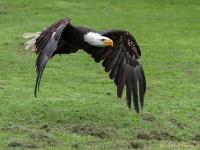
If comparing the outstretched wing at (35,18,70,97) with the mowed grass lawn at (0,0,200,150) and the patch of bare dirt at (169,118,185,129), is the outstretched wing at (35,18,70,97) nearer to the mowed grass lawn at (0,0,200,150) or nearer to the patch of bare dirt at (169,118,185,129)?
the mowed grass lawn at (0,0,200,150)

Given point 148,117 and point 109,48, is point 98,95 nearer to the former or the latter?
point 109,48

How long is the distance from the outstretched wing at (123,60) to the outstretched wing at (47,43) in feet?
4.70

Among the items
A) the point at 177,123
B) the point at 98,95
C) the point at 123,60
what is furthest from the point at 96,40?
the point at 98,95

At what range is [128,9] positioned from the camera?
2448cm

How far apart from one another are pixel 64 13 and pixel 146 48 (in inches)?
244

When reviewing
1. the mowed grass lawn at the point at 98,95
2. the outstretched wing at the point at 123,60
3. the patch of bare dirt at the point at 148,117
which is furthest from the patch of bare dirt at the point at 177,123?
the outstretched wing at the point at 123,60

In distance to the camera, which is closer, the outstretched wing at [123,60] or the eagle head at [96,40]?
the eagle head at [96,40]

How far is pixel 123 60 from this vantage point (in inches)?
473

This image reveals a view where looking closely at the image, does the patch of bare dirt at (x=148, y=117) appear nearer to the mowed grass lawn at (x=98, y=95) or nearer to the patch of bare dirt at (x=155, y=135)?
the mowed grass lawn at (x=98, y=95)

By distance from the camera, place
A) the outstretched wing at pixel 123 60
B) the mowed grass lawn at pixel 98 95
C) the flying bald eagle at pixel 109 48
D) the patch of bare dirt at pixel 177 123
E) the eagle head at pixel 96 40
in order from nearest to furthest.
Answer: the mowed grass lawn at pixel 98 95 → the flying bald eagle at pixel 109 48 → the patch of bare dirt at pixel 177 123 → the eagle head at pixel 96 40 → the outstretched wing at pixel 123 60

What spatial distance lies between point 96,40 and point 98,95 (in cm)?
202

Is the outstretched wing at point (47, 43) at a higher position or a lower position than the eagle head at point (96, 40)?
higher

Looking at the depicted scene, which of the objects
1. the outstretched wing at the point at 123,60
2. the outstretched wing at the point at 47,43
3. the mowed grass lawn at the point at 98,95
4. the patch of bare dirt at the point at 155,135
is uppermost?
the outstretched wing at the point at 47,43

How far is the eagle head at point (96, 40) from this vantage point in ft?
36.1
